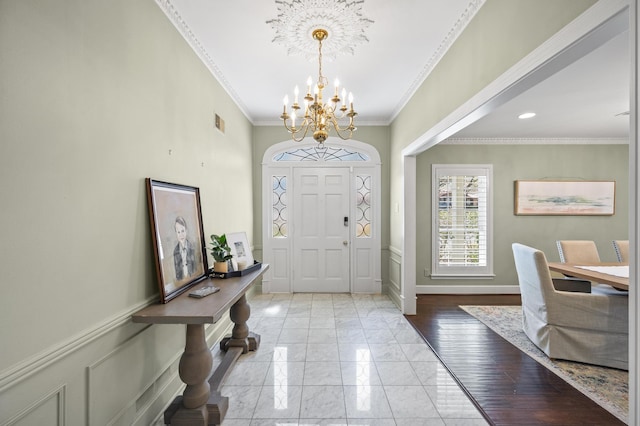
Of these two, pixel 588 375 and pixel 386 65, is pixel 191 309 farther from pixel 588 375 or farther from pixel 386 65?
pixel 588 375

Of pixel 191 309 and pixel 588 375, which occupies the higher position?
pixel 191 309

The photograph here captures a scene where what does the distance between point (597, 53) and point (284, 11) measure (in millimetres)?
2602

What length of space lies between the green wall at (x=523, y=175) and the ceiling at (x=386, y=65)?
54cm

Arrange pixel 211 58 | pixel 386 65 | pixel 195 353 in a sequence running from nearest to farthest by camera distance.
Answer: pixel 195 353, pixel 211 58, pixel 386 65

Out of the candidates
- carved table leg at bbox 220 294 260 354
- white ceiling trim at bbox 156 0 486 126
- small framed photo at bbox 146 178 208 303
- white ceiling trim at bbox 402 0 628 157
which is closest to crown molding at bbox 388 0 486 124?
white ceiling trim at bbox 156 0 486 126

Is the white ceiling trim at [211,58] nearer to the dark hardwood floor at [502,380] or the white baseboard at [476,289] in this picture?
the dark hardwood floor at [502,380]

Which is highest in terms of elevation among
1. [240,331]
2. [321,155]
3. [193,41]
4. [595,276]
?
[193,41]

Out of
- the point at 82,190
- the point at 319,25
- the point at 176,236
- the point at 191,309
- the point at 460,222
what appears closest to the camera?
the point at 82,190

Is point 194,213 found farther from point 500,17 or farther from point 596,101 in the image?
point 596,101

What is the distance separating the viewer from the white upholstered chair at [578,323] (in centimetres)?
274

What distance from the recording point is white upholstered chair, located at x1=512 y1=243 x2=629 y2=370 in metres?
2.74

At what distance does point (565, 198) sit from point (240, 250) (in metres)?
5.47

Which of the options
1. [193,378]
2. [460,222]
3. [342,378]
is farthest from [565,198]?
[193,378]

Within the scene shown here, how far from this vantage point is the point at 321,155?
5133 millimetres
